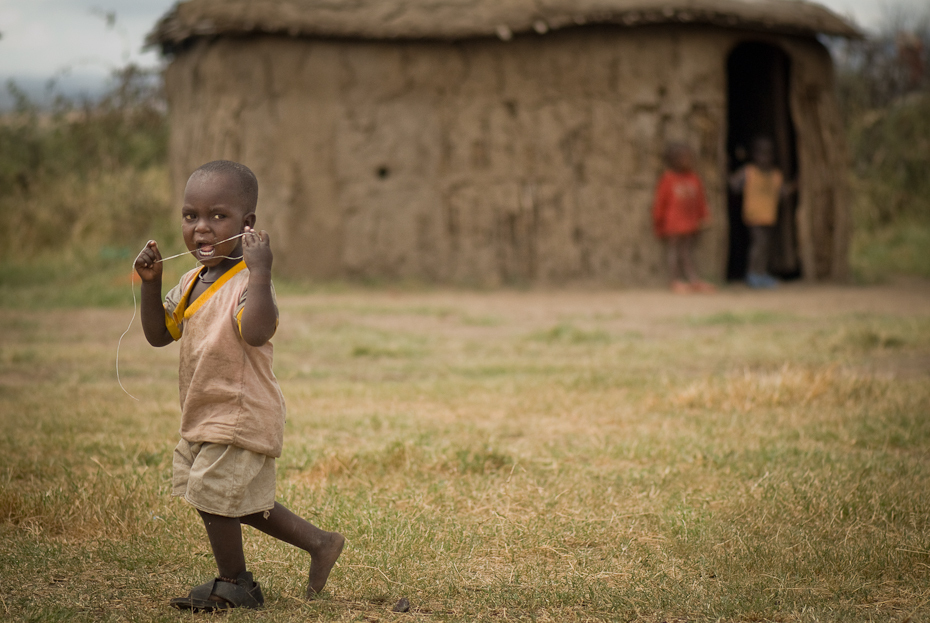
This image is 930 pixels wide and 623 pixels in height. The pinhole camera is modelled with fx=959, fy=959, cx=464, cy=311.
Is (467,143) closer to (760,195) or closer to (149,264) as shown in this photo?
(760,195)

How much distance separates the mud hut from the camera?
9867mm

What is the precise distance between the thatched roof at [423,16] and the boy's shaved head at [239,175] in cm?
756

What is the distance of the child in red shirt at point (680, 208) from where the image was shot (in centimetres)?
1030

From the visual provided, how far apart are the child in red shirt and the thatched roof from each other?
1.52 metres

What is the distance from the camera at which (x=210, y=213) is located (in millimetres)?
2469

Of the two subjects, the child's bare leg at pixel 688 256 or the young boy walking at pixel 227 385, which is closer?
the young boy walking at pixel 227 385

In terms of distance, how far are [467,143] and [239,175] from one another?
7.98 metres

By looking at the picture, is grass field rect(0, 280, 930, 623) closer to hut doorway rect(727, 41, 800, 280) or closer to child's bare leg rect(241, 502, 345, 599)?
child's bare leg rect(241, 502, 345, 599)

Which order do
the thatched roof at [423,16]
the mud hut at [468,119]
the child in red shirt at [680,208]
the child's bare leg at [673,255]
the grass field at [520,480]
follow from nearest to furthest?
the grass field at [520,480], the thatched roof at [423,16], the mud hut at [468,119], the child in red shirt at [680,208], the child's bare leg at [673,255]

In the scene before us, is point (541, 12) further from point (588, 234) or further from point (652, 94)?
point (588, 234)

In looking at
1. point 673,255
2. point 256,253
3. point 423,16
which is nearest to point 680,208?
point 673,255

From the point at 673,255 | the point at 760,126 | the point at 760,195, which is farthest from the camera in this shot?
the point at 760,126

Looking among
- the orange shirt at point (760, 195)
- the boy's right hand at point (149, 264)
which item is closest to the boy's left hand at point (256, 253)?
the boy's right hand at point (149, 264)

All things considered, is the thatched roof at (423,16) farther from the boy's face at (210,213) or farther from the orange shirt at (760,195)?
the boy's face at (210,213)
